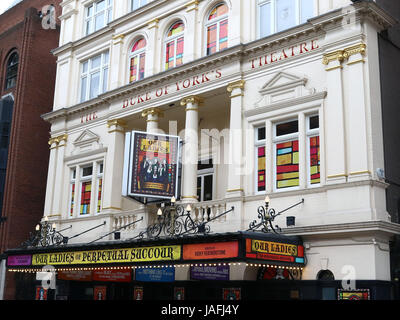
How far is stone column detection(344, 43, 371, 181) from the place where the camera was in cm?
1481

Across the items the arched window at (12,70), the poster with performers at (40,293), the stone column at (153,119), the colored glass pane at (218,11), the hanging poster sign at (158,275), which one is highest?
the arched window at (12,70)

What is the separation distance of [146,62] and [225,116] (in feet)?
12.8

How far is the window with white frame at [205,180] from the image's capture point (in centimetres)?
2241

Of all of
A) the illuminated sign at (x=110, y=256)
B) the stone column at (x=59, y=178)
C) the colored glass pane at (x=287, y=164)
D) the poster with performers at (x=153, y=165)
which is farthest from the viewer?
the stone column at (x=59, y=178)

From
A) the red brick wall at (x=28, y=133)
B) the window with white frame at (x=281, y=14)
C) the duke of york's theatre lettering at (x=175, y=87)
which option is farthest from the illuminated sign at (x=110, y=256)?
the window with white frame at (x=281, y=14)

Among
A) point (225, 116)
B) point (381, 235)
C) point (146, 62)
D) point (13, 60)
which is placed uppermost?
point (13, 60)

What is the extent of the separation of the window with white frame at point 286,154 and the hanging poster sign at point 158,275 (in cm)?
486

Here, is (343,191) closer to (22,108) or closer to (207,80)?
(207,80)

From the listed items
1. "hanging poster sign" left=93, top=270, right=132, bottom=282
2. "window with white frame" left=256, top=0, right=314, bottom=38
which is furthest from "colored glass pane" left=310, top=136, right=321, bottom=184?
"hanging poster sign" left=93, top=270, right=132, bottom=282

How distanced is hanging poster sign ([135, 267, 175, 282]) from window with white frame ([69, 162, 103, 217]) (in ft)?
14.0

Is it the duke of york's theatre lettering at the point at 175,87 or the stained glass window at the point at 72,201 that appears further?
the stained glass window at the point at 72,201

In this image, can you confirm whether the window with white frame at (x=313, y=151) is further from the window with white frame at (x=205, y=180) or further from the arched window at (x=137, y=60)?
the arched window at (x=137, y=60)

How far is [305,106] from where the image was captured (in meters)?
16.5

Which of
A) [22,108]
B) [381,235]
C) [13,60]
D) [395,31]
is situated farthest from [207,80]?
[13,60]
